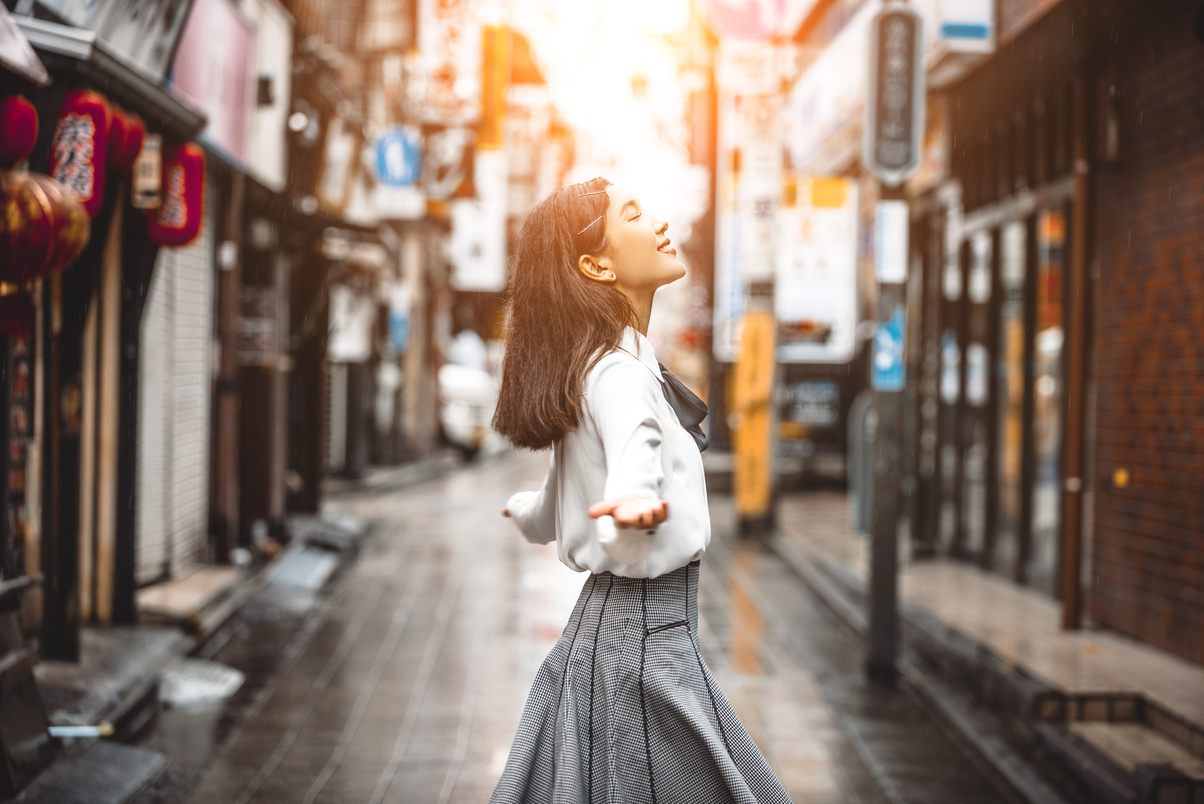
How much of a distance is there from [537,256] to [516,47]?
2811cm

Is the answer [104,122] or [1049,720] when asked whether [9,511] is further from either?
[1049,720]

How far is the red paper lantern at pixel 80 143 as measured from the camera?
17.5ft

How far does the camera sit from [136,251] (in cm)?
723

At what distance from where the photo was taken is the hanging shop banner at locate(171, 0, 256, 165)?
9195mm

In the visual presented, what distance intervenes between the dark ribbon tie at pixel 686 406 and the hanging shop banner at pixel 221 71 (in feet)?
22.7

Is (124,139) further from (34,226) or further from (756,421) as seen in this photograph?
(756,421)

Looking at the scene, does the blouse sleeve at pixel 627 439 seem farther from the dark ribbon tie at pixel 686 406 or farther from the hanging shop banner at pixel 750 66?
the hanging shop banner at pixel 750 66

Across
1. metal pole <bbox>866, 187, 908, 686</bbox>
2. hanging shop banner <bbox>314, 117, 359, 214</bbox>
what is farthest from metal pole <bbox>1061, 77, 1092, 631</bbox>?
hanging shop banner <bbox>314, 117, 359, 214</bbox>

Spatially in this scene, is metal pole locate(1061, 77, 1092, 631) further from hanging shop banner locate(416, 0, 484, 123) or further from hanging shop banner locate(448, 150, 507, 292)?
hanging shop banner locate(448, 150, 507, 292)

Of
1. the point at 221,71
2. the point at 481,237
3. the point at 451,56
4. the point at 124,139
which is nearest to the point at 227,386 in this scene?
the point at 221,71

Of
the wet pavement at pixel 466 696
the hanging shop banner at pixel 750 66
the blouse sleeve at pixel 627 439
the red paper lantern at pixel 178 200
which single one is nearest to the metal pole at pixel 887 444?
the wet pavement at pixel 466 696

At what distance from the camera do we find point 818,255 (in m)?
18.0

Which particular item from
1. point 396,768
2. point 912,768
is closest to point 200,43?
point 396,768

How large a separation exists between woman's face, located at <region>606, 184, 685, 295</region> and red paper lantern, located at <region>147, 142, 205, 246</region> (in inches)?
190
